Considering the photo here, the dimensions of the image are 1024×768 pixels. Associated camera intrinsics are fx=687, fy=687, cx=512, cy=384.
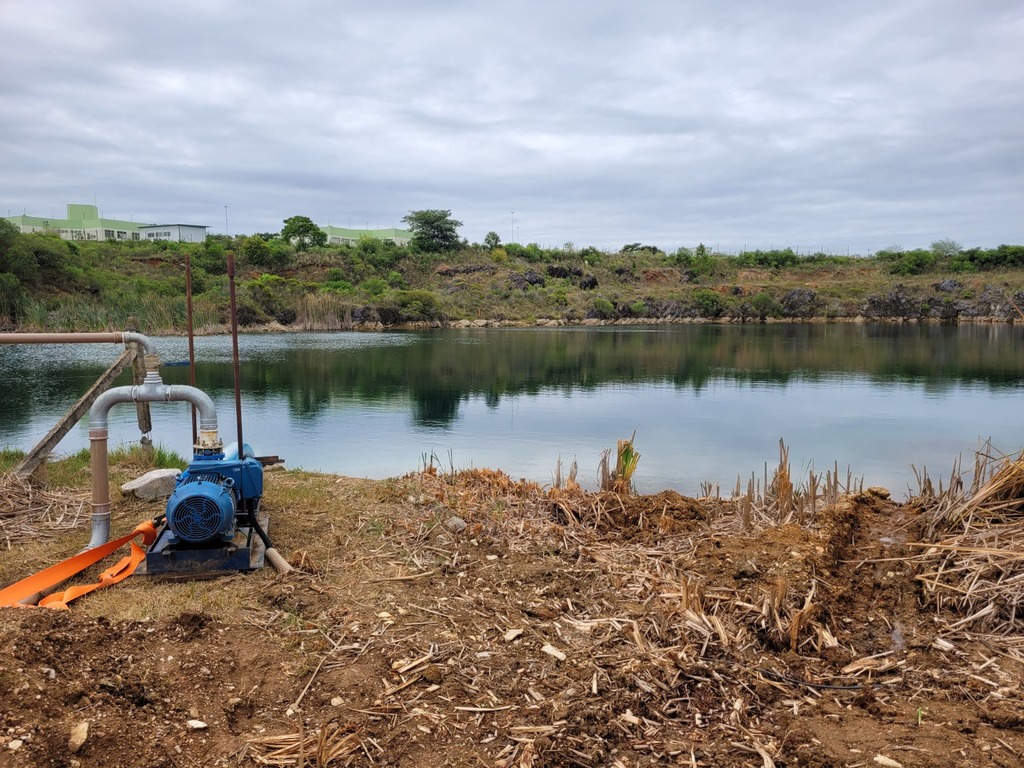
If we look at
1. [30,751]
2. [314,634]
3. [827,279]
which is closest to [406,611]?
[314,634]

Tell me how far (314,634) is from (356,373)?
82.5 feet

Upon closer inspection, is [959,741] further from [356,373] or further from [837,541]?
[356,373]

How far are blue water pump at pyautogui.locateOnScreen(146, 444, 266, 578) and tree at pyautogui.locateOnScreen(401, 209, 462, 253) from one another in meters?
90.0

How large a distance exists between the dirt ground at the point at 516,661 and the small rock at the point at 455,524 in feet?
0.22

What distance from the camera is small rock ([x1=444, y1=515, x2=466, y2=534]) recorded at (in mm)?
6133

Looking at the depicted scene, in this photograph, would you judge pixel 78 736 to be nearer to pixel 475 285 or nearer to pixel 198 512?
pixel 198 512

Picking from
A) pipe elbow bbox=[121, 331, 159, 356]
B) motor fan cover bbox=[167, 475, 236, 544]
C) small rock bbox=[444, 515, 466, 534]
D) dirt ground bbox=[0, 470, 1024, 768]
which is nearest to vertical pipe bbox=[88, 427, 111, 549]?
dirt ground bbox=[0, 470, 1024, 768]

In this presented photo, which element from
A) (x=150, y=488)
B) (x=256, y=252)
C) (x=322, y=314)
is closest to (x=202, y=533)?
(x=150, y=488)

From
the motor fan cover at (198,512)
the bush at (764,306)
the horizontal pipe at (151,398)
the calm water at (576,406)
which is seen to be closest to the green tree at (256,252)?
the calm water at (576,406)

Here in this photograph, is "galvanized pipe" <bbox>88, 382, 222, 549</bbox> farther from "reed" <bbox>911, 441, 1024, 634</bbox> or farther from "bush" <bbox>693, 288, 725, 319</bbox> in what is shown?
"bush" <bbox>693, 288, 725, 319</bbox>

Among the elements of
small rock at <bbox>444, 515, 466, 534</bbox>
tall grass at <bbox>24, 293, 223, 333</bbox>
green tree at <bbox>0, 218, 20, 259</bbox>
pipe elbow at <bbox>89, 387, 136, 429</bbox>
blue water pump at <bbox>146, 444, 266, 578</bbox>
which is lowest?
small rock at <bbox>444, 515, 466, 534</bbox>

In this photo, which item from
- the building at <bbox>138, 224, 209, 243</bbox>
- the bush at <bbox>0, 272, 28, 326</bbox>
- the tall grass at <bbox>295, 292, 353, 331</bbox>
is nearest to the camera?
the bush at <bbox>0, 272, 28, 326</bbox>

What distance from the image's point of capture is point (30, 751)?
281 cm

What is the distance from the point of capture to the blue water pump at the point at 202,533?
4973 mm
